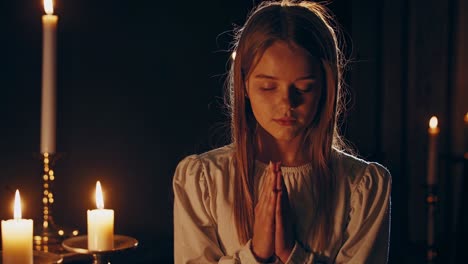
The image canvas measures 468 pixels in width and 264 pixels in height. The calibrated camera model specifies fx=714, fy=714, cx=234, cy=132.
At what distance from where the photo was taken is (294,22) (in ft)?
3.69

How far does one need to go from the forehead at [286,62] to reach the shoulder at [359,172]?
0.58ft

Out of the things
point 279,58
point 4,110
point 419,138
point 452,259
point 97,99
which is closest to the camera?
point 279,58

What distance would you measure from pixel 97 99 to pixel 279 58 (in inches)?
37.7

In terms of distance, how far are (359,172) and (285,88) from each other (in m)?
0.23

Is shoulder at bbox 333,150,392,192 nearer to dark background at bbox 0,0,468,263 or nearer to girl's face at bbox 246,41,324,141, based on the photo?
girl's face at bbox 246,41,324,141

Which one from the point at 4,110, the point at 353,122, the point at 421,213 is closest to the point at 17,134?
the point at 4,110

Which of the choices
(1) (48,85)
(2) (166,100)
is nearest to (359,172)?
(1) (48,85)

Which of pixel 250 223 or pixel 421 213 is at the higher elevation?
pixel 250 223

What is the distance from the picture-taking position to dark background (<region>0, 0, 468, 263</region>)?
1.77 m

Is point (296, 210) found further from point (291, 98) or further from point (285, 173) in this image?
point (291, 98)

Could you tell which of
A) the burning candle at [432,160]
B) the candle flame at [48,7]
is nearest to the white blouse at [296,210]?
the candle flame at [48,7]

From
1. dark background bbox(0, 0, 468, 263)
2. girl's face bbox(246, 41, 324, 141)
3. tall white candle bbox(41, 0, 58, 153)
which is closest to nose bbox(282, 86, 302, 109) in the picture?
girl's face bbox(246, 41, 324, 141)

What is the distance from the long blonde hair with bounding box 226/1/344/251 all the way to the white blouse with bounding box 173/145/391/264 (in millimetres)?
17

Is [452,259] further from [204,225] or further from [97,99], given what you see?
[204,225]
